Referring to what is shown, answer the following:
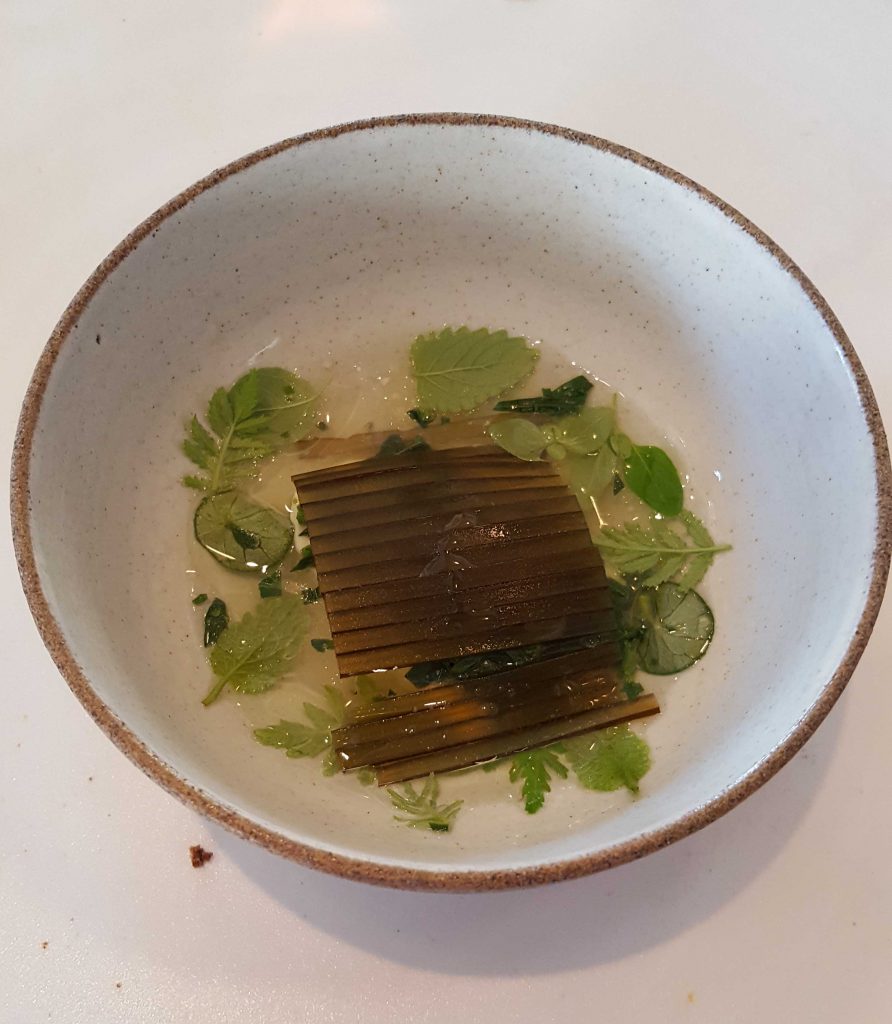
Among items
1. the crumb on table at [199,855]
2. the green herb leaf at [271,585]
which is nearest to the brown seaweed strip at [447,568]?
the green herb leaf at [271,585]

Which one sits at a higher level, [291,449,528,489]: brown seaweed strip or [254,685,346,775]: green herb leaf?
[291,449,528,489]: brown seaweed strip

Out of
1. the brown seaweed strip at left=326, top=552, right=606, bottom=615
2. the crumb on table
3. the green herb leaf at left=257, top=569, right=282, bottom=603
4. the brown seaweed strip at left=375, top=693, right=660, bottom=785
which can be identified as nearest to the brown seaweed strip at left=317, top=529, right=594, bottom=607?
the brown seaweed strip at left=326, top=552, right=606, bottom=615

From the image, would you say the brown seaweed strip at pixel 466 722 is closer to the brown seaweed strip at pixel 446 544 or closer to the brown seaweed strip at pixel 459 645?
the brown seaweed strip at pixel 459 645

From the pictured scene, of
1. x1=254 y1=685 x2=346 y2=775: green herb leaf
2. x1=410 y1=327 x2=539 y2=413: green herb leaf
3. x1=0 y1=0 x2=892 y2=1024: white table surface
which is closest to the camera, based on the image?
x1=0 y1=0 x2=892 y2=1024: white table surface

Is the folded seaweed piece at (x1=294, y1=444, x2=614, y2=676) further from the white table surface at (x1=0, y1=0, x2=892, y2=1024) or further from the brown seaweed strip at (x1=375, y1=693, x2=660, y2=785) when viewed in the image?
the white table surface at (x1=0, y1=0, x2=892, y2=1024)

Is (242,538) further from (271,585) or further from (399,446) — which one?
(399,446)

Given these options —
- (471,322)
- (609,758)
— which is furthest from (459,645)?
(471,322)

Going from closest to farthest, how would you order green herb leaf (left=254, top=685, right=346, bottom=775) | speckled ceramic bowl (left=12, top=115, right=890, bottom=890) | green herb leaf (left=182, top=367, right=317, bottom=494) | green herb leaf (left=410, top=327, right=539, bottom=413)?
speckled ceramic bowl (left=12, top=115, right=890, bottom=890) → green herb leaf (left=254, top=685, right=346, bottom=775) → green herb leaf (left=182, top=367, right=317, bottom=494) → green herb leaf (left=410, top=327, right=539, bottom=413)
